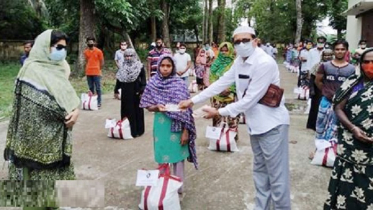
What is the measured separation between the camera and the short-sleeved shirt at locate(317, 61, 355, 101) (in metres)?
4.66

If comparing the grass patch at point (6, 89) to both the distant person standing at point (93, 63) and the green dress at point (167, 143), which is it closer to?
the distant person standing at point (93, 63)

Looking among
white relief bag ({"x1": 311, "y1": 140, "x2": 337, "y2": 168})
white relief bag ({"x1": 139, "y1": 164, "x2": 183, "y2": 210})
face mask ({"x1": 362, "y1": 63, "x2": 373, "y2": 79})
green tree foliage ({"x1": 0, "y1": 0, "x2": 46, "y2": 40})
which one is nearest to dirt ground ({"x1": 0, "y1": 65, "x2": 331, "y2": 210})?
white relief bag ({"x1": 311, "y1": 140, "x2": 337, "y2": 168})

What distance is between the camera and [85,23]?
1298 centimetres

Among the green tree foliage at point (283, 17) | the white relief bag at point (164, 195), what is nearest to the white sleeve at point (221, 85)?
the white relief bag at point (164, 195)

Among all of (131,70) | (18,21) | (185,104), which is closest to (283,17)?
(18,21)

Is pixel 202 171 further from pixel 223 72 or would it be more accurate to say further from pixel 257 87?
pixel 257 87

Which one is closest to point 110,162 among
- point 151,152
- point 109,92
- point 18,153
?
point 151,152

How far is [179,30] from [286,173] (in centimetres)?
2911

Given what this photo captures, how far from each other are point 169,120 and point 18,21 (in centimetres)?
2112

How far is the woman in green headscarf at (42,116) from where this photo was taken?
2.63 m

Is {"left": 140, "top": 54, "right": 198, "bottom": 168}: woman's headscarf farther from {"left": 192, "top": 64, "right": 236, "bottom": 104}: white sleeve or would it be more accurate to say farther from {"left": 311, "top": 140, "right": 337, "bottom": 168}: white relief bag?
{"left": 311, "top": 140, "right": 337, "bottom": 168}: white relief bag

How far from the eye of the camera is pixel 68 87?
2.77 m

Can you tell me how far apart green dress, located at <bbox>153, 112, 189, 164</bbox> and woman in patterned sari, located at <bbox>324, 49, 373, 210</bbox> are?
142 centimetres

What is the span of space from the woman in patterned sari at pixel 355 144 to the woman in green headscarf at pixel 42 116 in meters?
2.07
